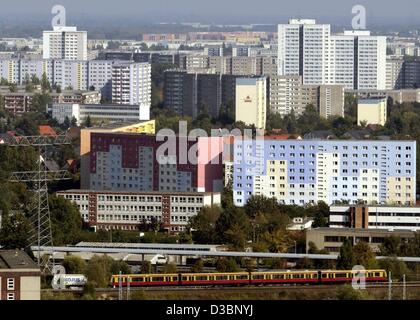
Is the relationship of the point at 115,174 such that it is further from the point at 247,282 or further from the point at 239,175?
the point at 247,282

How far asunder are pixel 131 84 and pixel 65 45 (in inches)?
234

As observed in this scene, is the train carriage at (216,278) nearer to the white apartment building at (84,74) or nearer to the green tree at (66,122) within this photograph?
the green tree at (66,122)

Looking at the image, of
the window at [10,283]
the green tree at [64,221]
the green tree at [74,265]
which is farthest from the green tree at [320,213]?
the window at [10,283]

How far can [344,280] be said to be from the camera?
5.54 m

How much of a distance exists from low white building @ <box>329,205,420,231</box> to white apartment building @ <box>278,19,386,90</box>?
512 inches

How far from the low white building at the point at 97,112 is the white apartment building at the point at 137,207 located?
22.7 ft

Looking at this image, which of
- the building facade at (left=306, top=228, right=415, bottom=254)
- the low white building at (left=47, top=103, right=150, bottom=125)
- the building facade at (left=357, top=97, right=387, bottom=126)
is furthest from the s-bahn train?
the low white building at (left=47, top=103, right=150, bottom=125)

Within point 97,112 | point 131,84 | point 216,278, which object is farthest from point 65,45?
point 216,278

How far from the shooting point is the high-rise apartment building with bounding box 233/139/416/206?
390 inches

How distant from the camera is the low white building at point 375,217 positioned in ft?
27.4

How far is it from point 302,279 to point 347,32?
719 inches

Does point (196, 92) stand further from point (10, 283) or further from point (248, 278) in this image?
point (10, 283)

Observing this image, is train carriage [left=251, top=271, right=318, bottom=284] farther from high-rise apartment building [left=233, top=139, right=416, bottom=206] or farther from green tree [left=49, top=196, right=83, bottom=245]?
high-rise apartment building [left=233, top=139, right=416, bottom=206]
